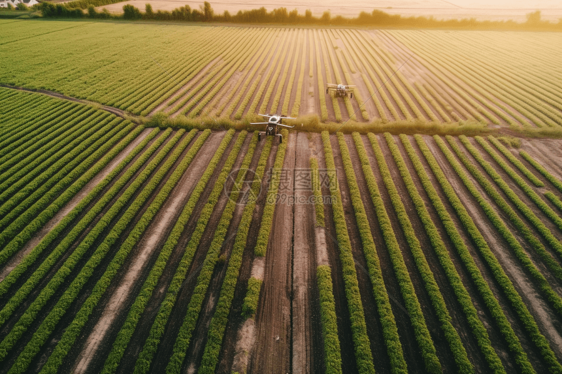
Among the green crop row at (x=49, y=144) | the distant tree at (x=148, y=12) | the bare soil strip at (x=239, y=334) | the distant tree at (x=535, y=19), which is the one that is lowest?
the bare soil strip at (x=239, y=334)

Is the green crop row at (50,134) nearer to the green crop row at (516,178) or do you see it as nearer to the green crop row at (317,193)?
the green crop row at (317,193)

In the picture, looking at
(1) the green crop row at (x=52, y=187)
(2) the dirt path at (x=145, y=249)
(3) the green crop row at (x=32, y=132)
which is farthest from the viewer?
(3) the green crop row at (x=32, y=132)

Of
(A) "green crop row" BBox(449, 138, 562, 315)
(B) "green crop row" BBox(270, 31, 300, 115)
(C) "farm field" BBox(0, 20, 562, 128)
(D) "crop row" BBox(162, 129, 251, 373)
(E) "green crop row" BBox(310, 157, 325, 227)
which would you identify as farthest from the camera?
(C) "farm field" BBox(0, 20, 562, 128)

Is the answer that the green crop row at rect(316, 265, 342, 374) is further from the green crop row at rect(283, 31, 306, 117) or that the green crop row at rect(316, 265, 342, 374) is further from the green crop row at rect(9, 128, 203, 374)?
the green crop row at rect(283, 31, 306, 117)

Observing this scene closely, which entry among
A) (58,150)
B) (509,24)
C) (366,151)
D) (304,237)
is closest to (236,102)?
(366,151)

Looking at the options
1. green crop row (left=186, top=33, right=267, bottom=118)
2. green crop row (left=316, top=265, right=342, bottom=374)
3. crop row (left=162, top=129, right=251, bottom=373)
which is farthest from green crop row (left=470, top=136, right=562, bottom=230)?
green crop row (left=186, top=33, right=267, bottom=118)

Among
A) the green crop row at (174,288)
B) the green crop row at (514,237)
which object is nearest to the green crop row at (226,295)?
the green crop row at (174,288)

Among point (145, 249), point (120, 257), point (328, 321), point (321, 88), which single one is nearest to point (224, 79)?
point (321, 88)

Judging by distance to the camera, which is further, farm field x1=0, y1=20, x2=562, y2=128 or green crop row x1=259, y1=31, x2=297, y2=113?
green crop row x1=259, y1=31, x2=297, y2=113
